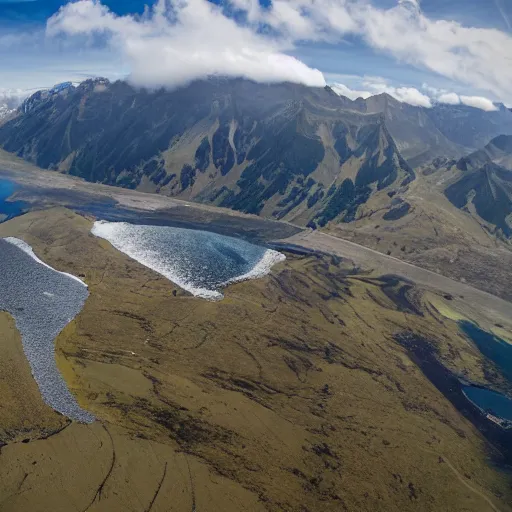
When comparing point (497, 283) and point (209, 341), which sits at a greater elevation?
point (209, 341)

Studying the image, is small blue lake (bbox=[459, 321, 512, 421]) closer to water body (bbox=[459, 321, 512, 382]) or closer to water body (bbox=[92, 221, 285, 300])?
water body (bbox=[459, 321, 512, 382])

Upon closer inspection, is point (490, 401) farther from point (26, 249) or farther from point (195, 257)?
point (26, 249)

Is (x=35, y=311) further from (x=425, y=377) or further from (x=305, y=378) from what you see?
(x=425, y=377)

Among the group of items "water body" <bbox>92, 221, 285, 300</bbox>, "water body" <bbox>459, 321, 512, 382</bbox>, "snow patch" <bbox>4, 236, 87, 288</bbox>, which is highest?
"snow patch" <bbox>4, 236, 87, 288</bbox>

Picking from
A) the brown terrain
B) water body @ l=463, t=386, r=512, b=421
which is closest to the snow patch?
the brown terrain

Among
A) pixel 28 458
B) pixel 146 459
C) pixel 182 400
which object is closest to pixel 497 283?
pixel 182 400

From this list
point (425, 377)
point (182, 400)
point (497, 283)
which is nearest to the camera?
point (182, 400)

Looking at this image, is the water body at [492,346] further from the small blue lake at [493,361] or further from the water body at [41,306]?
the water body at [41,306]
